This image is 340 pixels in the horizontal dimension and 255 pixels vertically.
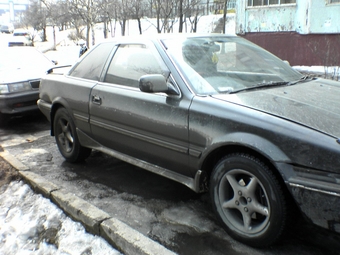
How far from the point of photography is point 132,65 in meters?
3.74

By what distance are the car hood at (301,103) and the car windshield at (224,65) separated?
0.17 meters

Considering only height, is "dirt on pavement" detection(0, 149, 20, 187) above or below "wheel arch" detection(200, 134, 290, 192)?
below

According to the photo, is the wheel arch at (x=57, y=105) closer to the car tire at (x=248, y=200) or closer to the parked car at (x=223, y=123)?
the parked car at (x=223, y=123)

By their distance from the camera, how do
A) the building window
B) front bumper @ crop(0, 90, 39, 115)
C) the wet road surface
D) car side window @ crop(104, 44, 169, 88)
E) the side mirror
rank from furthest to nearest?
1. the building window
2. front bumper @ crop(0, 90, 39, 115)
3. car side window @ crop(104, 44, 169, 88)
4. the side mirror
5. the wet road surface

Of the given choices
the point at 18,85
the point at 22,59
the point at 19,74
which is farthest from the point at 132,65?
the point at 22,59

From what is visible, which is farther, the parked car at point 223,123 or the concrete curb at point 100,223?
the concrete curb at point 100,223

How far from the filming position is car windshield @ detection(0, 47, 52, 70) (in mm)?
7771

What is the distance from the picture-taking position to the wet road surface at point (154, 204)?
2.79 m

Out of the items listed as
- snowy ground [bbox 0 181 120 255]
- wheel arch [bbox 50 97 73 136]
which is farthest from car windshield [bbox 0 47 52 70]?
snowy ground [bbox 0 181 120 255]

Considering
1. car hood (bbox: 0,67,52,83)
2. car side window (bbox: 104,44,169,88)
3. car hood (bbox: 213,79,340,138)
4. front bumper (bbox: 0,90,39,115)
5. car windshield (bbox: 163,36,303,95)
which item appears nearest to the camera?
car hood (bbox: 213,79,340,138)

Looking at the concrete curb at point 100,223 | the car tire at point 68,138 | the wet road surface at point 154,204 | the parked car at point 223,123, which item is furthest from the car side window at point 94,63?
the concrete curb at point 100,223

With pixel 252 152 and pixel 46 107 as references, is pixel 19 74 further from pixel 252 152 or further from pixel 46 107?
pixel 252 152

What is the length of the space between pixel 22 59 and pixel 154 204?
593 centimetres

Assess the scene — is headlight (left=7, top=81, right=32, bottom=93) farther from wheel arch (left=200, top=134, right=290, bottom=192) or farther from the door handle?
wheel arch (left=200, top=134, right=290, bottom=192)
